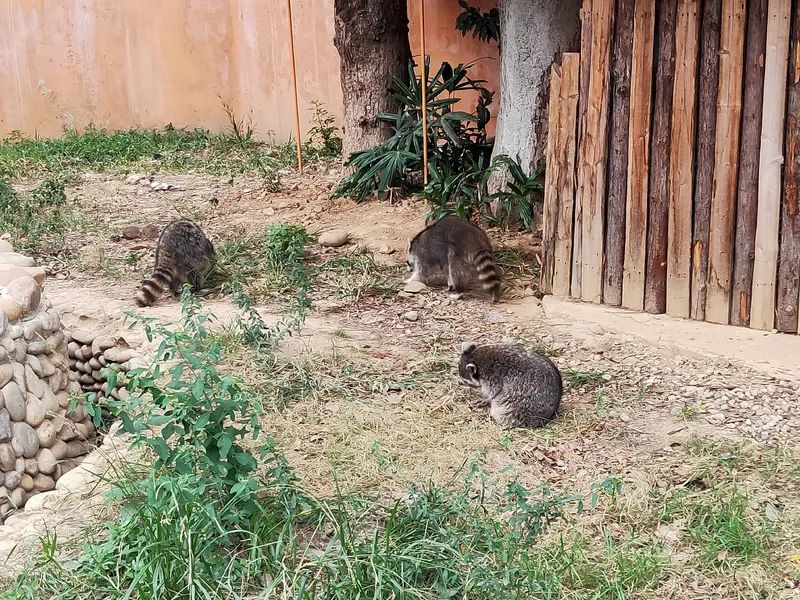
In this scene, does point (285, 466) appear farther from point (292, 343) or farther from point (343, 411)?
point (292, 343)

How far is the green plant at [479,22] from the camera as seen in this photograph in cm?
1109

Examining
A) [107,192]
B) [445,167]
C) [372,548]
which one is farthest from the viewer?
[107,192]

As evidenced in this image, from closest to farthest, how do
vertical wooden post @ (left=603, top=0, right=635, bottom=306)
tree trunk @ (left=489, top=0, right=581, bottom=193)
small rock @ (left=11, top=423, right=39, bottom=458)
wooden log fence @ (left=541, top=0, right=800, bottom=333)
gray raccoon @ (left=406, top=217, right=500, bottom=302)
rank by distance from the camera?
small rock @ (left=11, top=423, right=39, bottom=458) → wooden log fence @ (left=541, top=0, right=800, bottom=333) → vertical wooden post @ (left=603, top=0, right=635, bottom=306) → gray raccoon @ (left=406, top=217, right=500, bottom=302) → tree trunk @ (left=489, top=0, right=581, bottom=193)

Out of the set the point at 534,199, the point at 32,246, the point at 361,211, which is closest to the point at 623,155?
the point at 534,199

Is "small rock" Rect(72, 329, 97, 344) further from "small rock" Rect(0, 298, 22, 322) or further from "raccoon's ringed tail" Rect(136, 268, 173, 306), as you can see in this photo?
"small rock" Rect(0, 298, 22, 322)

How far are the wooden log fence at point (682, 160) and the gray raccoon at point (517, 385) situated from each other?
1.62m

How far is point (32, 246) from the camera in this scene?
9.25 m

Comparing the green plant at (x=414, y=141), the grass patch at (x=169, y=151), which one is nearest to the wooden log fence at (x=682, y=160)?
the green plant at (x=414, y=141)

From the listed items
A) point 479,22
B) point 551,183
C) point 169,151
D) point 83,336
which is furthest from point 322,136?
point 551,183

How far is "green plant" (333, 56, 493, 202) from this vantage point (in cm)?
991

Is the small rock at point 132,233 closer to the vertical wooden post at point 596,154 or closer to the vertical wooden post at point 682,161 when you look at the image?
the vertical wooden post at point 596,154

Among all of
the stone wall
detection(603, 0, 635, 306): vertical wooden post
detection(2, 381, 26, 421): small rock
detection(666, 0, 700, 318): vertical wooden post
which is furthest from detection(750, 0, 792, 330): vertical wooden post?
detection(2, 381, 26, 421): small rock

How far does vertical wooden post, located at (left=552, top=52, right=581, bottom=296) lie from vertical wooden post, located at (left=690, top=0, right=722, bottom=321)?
0.88 m

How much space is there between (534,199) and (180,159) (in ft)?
18.8
